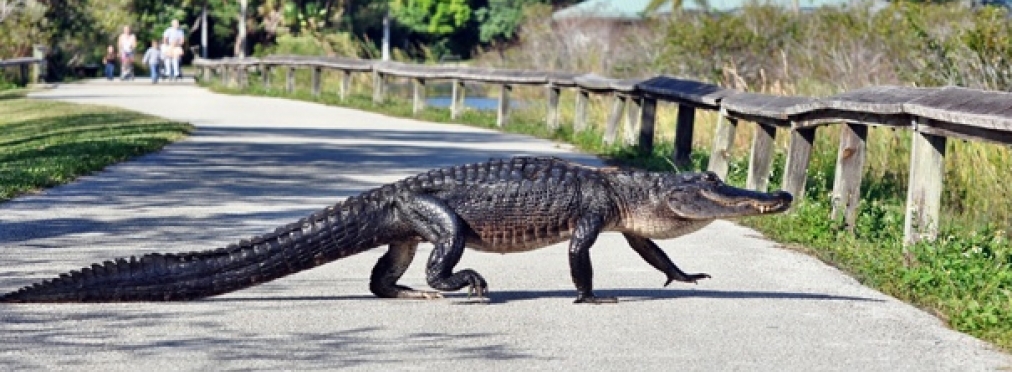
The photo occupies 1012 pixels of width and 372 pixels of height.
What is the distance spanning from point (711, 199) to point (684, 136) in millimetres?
9738

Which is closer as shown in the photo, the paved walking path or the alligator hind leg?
the paved walking path

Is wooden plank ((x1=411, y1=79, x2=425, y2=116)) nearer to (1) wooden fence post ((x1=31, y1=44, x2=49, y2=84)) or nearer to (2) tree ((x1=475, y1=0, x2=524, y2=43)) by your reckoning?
(1) wooden fence post ((x1=31, y1=44, x2=49, y2=84))

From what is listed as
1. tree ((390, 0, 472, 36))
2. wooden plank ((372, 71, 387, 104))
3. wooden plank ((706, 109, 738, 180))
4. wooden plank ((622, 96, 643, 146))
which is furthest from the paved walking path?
tree ((390, 0, 472, 36))

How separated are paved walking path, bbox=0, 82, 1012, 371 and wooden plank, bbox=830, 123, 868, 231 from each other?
653mm

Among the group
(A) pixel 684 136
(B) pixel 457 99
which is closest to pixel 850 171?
Result: (A) pixel 684 136

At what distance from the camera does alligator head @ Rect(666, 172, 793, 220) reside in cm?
941

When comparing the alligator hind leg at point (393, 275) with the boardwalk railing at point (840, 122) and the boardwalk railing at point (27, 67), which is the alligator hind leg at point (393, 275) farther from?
the boardwalk railing at point (27, 67)

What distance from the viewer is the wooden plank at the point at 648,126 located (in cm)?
2112

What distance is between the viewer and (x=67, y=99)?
36.3 metres

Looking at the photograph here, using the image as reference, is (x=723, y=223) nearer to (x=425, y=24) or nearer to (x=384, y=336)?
(x=384, y=336)

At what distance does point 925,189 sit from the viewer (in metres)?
11.6

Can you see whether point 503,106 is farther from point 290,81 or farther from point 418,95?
point 290,81

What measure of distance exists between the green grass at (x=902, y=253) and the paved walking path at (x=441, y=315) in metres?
0.19

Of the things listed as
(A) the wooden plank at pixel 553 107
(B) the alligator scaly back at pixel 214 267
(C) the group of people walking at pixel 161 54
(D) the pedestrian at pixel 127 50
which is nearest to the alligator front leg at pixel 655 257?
(B) the alligator scaly back at pixel 214 267
